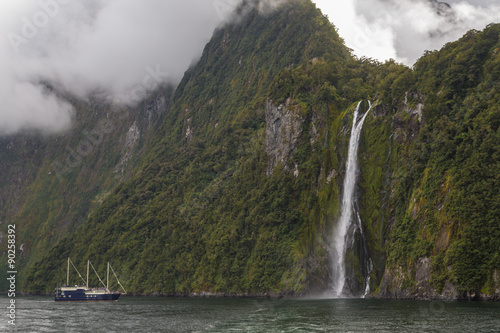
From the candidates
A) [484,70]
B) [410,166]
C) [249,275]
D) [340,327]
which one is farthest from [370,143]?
[340,327]

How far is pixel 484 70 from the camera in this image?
10856 centimetres

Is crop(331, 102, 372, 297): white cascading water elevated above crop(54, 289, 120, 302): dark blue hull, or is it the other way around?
crop(331, 102, 372, 297): white cascading water

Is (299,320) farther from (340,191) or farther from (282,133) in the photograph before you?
(282,133)

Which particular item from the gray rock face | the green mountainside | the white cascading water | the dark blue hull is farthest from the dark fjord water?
the gray rock face

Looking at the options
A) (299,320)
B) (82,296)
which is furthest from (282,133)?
(299,320)

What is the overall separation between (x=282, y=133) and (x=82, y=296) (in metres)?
65.0

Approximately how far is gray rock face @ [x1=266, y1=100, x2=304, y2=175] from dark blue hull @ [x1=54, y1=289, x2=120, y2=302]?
171ft

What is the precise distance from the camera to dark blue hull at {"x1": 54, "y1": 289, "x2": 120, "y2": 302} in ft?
447

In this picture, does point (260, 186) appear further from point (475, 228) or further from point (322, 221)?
point (475, 228)

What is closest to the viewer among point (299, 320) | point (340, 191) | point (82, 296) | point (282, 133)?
point (299, 320)

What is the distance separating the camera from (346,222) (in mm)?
123688

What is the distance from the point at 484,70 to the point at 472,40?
1058 centimetres

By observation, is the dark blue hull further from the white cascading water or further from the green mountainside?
the white cascading water

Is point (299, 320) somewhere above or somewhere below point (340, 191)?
below
